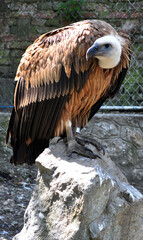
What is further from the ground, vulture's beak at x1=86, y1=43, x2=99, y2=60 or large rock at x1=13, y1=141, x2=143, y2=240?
vulture's beak at x1=86, y1=43, x2=99, y2=60

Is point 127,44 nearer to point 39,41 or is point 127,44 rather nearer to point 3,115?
point 39,41

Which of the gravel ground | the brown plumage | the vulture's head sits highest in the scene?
the vulture's head

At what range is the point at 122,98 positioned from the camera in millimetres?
5715

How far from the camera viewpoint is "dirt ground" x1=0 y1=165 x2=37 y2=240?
380 cm

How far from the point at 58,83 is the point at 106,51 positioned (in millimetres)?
503

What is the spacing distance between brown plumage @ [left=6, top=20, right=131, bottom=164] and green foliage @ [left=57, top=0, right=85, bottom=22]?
233 cm

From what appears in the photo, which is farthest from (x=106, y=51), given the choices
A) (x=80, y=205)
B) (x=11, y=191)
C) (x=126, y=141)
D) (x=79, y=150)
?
(x=11, y=191)

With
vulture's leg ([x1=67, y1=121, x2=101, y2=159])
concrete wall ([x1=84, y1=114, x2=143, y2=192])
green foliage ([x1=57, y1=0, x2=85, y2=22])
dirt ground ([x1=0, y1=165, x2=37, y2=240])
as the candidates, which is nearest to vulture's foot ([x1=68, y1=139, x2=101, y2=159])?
vulture's leg ([x1=67, y1=121, x2=101, y2=159])

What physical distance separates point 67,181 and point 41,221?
0.42 metres

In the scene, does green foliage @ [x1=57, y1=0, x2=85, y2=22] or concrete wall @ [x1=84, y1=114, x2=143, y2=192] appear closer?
concrete wall @ [x1=84, y1=114, x2=143, y2=192]

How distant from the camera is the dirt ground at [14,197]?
380 centimetres

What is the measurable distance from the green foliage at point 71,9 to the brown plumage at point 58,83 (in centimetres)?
233

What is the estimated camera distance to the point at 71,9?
569 cm

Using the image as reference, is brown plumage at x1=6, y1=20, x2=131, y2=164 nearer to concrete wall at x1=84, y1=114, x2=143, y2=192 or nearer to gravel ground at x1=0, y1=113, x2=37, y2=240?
gravel ground at x1=0, y1=113, x2=37, y2=240
